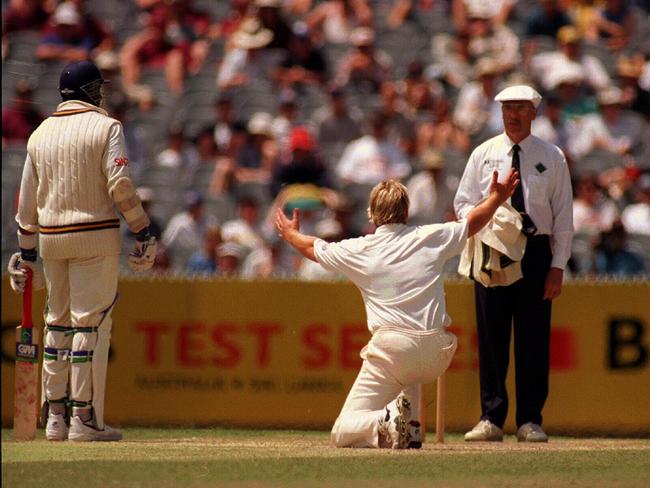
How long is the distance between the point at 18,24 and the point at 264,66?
10.3 feet

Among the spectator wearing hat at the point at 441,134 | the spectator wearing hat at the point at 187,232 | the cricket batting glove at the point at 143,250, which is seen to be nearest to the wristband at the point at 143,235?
the cricket batting glove at the point at 143,250

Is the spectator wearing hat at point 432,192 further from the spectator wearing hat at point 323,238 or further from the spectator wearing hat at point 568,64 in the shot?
the spectator wearing hat at point 568,64

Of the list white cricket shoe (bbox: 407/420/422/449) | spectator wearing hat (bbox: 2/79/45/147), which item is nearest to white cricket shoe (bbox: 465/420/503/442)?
white cricket shoe (bbox: 407/420/422/449)

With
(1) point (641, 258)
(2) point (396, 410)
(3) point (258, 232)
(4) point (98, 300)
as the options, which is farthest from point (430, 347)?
(3) point (258, 232)

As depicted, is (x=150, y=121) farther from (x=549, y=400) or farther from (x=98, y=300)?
(x=98, y=300)

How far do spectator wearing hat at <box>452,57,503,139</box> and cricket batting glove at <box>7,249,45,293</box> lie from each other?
8123 mm

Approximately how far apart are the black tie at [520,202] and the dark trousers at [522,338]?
106mm

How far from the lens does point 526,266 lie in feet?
32.4

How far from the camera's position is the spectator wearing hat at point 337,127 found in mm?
16547

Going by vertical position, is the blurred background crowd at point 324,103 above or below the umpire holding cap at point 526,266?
above

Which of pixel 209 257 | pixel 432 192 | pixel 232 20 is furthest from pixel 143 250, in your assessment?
pixel 232 20

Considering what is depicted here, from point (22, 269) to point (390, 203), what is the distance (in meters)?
2.21

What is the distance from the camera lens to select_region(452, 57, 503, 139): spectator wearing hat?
16.7 metres

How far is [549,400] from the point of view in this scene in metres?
11.5
